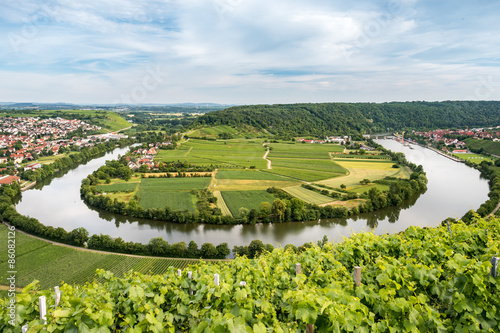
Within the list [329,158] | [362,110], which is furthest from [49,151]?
[362,110]

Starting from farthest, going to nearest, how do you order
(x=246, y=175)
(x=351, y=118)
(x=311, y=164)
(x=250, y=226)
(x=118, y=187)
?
(x=351, y=118), (x=311, y=164), (x=246, y=175), (x=118, y=187), (x=250, y=226)

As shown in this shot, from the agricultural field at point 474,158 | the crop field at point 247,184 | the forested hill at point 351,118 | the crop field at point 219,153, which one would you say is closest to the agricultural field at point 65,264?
the crop field at point 247,184

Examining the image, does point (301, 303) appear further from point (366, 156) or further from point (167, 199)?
point (366, 156)

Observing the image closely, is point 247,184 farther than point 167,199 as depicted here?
Yes

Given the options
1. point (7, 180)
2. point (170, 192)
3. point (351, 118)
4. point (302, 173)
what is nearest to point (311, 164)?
point (302, 173)

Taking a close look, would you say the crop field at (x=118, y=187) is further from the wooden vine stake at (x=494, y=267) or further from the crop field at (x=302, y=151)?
the wooden vine stake at (x=494, y=267)

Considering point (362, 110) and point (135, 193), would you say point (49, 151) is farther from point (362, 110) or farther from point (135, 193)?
point (362, 110)

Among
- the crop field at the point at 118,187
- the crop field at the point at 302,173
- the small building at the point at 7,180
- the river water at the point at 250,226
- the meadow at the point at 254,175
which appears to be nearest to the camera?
the river water at the point at 250,226
